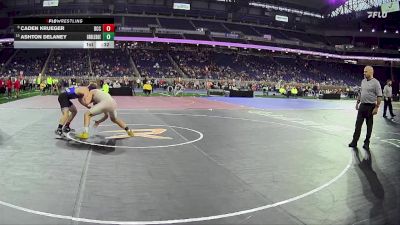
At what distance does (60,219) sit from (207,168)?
3316 mm

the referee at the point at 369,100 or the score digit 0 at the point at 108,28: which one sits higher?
the score digit 0 at the point at 108,28

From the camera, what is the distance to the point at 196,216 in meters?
4.61

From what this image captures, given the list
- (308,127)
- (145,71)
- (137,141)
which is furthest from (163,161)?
(145,71)

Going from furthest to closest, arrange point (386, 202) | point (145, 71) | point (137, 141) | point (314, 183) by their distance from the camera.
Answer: point (145, 71), point (137, 141), point (314, 183), point (386, 202)

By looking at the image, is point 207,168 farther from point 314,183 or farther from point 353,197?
point 353,197
